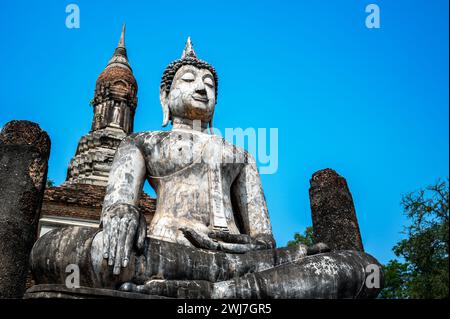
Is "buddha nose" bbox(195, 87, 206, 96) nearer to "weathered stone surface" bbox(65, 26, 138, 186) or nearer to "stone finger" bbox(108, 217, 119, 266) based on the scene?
"stone finger" bbox(108, 217, 119, 266)

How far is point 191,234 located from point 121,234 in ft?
2.60

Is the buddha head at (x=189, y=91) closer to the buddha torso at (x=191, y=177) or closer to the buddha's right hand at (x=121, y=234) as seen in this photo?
the buddha torso at (x=191, y=177)

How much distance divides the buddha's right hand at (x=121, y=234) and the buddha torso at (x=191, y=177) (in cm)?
77

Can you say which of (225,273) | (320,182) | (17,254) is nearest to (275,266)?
(225,273)

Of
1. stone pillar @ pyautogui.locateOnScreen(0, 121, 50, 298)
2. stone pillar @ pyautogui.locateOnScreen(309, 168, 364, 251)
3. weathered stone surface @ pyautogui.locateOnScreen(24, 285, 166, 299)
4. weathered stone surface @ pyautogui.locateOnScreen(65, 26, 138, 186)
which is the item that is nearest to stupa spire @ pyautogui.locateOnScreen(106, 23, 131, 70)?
weathered stone surface @ pyautogui.locateOnScreen(65, 26, 138, 186)

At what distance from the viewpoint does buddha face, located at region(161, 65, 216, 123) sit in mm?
5391

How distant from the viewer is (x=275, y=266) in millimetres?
3951

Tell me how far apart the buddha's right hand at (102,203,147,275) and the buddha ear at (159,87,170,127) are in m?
1.94

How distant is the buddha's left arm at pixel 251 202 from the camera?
197 inches

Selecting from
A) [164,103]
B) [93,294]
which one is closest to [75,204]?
[164,103]

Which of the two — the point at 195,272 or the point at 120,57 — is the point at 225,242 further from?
the point at 120,57

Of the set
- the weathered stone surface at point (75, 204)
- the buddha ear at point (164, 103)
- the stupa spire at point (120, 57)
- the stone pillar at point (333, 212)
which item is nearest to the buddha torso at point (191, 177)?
the buddha ear at point (164, 103)
